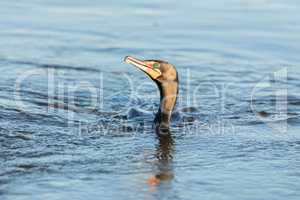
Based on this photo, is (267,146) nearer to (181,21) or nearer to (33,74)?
(33,74)

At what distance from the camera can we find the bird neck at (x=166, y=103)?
32.1 ft

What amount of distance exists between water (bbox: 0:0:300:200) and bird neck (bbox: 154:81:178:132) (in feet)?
0.53

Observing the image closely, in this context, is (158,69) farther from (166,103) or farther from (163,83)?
(166,103)

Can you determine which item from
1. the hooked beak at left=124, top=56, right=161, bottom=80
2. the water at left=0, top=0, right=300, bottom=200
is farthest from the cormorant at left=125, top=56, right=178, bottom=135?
the water at left=0, top=0, right=300, bottom=200

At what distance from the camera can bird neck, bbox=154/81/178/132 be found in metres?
9.77

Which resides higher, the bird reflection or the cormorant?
the cormorant

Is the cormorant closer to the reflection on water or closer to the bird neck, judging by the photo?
the bird neck

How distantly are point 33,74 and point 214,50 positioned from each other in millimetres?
2908

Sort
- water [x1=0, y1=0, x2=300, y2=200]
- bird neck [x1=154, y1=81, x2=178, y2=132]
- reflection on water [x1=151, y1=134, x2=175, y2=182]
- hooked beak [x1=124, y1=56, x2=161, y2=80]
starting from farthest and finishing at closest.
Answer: bird neck [x1=154, y1=81, x2=178, y2=132] < hooked beak [x1=124, y1=56, x2=161, y2=80] < reflection on water [x1=151, y1=134, x2=175, y2=182] < water [x1=0, y1=0, x2=300, y2=200]

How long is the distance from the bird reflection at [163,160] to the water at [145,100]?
0.02m

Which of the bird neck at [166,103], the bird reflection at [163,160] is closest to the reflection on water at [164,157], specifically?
the bird reflection at [163,160]

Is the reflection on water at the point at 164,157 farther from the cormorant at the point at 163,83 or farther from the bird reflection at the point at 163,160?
the cormorant at the point at 163,83

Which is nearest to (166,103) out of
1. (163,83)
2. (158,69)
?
(163,83)

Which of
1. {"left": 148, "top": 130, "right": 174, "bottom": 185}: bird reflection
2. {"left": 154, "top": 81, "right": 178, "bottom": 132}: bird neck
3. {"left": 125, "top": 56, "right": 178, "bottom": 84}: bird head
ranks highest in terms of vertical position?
{"left": 125, "top": 56, "right": 178, "bottom": 84}: bird head
